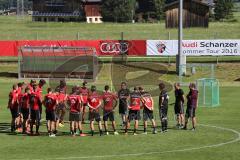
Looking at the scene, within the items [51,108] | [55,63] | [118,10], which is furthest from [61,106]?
[118,10]

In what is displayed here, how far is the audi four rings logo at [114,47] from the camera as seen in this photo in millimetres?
58188

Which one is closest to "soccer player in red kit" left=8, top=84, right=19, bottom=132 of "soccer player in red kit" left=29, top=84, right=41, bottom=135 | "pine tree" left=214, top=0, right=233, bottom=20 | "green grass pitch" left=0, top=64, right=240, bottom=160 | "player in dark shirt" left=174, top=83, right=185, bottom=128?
"green grass pitch" left=0, top=64, right=240, bottom=160

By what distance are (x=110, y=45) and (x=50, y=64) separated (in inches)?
245

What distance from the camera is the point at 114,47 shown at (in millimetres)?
58375

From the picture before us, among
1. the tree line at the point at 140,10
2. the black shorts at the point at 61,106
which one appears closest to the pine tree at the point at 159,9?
the tree line at the point at 140,10

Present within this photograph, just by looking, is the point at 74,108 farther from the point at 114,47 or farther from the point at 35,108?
the point at 114,47

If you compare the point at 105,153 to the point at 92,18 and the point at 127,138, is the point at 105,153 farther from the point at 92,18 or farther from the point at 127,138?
the point at 92,18

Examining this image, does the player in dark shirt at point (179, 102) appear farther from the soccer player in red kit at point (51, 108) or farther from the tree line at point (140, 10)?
the tree line at point (140, 10)

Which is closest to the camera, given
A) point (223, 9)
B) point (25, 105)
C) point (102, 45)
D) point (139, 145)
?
point (139, 145)

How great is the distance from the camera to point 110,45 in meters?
58.4

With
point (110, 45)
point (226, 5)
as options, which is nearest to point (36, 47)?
point (110, 45)

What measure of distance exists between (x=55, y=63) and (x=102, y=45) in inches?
199

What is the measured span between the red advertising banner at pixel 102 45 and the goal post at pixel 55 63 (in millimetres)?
1454

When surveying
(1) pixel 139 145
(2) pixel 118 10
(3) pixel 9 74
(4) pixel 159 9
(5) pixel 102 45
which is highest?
(4) pixel 159 9
